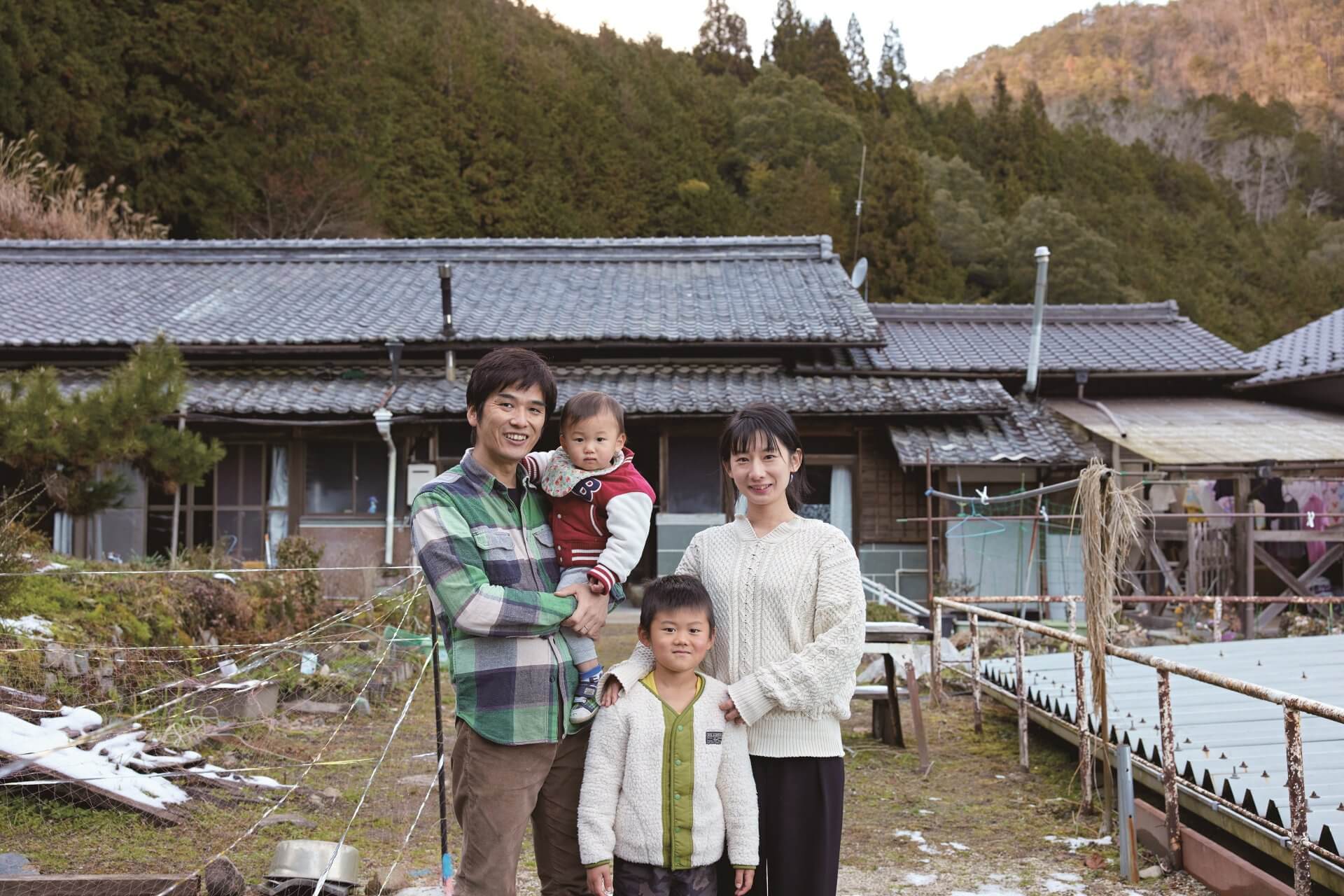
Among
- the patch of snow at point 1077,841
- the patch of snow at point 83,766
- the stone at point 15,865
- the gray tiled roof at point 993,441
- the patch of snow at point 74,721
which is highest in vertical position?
the gray tiled roof at point 993,441

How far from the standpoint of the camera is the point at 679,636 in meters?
2.42

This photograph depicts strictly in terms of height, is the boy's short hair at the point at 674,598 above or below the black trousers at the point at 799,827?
above

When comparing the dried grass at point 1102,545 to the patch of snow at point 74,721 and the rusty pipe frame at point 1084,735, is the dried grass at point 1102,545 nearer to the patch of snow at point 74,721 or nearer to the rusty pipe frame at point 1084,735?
the rusty pipe frame at point 1084,735

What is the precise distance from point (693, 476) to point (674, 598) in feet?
31.6

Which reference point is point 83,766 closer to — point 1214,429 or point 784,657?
point 784,657

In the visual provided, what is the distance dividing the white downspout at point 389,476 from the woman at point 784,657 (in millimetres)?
9206

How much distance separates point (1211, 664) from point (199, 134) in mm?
20485

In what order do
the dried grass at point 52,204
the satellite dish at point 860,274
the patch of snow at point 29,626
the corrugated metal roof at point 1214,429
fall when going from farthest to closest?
the dried grass at point 52,204
the satellite dish at point 860,274
the corrugated metal roof at point 1214,429
the patch of snow at point 29,626

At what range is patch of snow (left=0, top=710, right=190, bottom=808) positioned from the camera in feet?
14.2

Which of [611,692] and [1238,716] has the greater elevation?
[611,692]

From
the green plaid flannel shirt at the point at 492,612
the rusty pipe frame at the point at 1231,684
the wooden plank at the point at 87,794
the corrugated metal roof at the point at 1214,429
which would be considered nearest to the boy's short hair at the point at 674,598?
the green plaid flannel shirt at the point at 492,612

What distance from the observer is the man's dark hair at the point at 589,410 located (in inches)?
97.0

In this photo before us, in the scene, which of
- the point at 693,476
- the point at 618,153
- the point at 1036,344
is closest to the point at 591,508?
the point at 693,476

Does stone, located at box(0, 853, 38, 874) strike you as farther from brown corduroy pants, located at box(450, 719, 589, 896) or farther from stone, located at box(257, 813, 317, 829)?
brown corduroy pants, located at box(450, 719, 589, 896)
